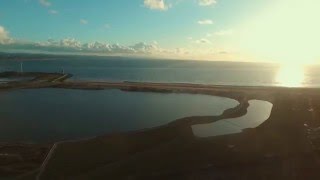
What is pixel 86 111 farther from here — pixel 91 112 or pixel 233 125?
pixel 233 125

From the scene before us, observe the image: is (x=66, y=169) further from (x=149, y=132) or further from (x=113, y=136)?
(x=149, y=132)

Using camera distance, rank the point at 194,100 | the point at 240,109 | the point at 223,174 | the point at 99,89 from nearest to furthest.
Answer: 1. the point at 223,174
2. the point at 240,109
3. the point at 194,100
4. the point at 99,89

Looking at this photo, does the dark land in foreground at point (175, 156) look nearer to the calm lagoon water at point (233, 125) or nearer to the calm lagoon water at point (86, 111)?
the calm lagoon water at point (233, 125)

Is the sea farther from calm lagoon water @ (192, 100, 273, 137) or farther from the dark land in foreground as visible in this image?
the dark land in foreground

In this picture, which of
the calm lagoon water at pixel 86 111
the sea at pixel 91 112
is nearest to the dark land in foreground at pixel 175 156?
the sea at pixel 91 112

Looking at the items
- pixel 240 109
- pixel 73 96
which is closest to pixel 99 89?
pixel 73 96

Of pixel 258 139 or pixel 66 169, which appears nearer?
pixel 66 169
